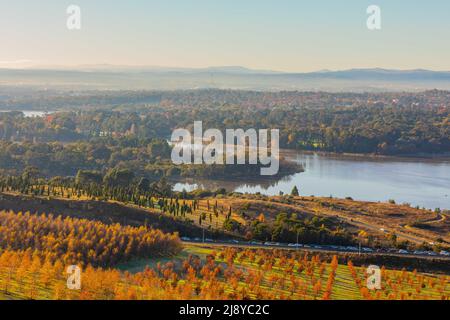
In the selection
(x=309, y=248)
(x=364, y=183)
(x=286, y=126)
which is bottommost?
(x=364, y=183)

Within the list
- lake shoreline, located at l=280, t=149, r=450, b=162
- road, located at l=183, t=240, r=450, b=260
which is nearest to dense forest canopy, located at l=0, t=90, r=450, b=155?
lake shoreline, located at l=280, t=149, r=450, b=162

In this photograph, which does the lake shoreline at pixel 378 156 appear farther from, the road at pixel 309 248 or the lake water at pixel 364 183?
the road at pixel 309 248

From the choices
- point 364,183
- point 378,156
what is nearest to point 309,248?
point 364,183

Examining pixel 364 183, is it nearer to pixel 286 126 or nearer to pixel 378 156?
pixel 378 156

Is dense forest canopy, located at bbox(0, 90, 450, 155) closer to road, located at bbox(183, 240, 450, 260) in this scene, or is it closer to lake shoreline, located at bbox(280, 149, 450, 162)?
lake shoreline, located at bbox(280, 149, 450, 162)

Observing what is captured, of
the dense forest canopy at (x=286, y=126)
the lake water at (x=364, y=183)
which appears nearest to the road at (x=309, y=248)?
the lake water at (x=364, y=183)

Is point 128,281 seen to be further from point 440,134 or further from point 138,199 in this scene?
point 440,134

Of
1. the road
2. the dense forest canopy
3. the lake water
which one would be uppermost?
the dense forest canopy

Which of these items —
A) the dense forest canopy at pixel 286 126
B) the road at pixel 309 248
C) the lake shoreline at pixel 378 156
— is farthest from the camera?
the dense forest canopy at pixel 286 126
